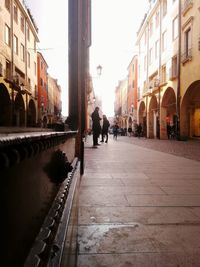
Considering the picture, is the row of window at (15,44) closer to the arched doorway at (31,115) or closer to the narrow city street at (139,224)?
the arched doorway at (31,115)

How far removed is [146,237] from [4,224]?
174 centimetres

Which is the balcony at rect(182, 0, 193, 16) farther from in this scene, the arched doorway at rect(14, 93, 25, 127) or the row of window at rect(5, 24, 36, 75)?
the arched doorway at rect(14, 93, 25, 127)

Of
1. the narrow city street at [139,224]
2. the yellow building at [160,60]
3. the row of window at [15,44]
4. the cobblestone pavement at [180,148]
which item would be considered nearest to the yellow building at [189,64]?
the yellow building at [160,60]

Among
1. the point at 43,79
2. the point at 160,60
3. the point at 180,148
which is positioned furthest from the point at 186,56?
the point at 43,79

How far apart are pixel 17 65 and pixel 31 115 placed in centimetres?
28

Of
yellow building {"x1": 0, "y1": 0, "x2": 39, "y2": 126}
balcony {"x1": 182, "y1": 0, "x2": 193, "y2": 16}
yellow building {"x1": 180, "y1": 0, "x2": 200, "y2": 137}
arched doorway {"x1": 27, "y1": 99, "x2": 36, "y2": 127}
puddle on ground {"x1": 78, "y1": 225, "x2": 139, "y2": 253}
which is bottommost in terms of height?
puddle on ground {"x1": 78, "y1": 225, "x2": 139, "y2": 253}

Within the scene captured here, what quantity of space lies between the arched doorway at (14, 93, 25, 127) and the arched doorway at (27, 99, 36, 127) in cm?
11

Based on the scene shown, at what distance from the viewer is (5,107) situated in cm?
98

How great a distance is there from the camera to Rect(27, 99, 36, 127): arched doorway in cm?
135

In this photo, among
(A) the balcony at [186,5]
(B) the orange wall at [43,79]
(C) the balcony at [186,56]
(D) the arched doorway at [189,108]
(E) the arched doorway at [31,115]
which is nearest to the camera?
(E) the arched doorway at [31,115]

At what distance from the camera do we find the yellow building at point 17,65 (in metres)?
0.98

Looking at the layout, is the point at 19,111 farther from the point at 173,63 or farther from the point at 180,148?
the point at 173,63

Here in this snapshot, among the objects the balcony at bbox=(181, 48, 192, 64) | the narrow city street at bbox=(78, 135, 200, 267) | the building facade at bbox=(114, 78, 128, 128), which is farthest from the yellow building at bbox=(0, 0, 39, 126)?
the building facade at bbox=(114, 78, 128, 128)

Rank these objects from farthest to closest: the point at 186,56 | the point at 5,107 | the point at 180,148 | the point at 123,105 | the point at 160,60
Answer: the point at 123,105 < the point at 160,60 < the point at 186,56 < the point at 180,148 < the point at 5,107
